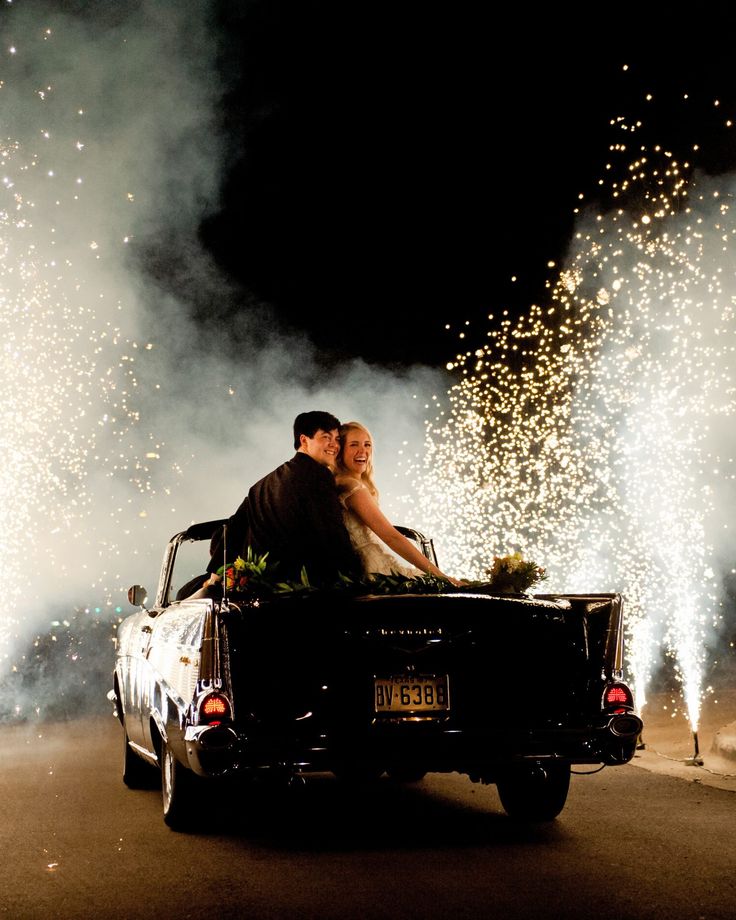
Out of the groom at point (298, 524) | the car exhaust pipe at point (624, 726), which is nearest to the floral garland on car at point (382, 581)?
the groom at point (298, 524)

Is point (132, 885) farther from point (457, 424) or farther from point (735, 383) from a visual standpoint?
point (457, 424)

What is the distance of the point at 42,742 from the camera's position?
1306 cm

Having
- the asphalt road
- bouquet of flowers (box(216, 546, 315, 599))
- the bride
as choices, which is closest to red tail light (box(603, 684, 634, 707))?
the asphalt road

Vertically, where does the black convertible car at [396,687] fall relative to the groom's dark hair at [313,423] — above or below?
below

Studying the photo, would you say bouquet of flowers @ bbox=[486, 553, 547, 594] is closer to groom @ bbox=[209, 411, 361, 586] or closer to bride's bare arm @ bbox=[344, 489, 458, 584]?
bride's bare arm @ bbox=[344, 489, 458, 584]

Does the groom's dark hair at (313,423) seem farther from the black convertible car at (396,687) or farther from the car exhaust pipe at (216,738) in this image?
the car exhaust pipe at (216,738)

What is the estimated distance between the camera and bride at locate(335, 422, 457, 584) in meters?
7.64

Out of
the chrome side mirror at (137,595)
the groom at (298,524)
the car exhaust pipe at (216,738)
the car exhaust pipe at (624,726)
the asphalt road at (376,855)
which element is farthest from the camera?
the chrome side mirror at (137,595)

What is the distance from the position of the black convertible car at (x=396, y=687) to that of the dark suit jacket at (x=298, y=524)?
34.8 inches

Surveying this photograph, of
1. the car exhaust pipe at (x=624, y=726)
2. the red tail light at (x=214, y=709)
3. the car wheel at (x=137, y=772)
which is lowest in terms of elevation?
the car wheel at (x=137, y=772)

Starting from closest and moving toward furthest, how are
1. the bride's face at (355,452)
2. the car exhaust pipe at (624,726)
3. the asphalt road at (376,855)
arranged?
1. the asphalt road at (376,855)
2. the car exhaust pipe at (624,726)
3. the bride's face at (355,452)

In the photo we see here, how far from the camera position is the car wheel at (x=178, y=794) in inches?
260

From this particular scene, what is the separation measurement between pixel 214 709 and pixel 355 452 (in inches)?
106

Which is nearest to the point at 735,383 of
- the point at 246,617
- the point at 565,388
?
the point at 565,388
